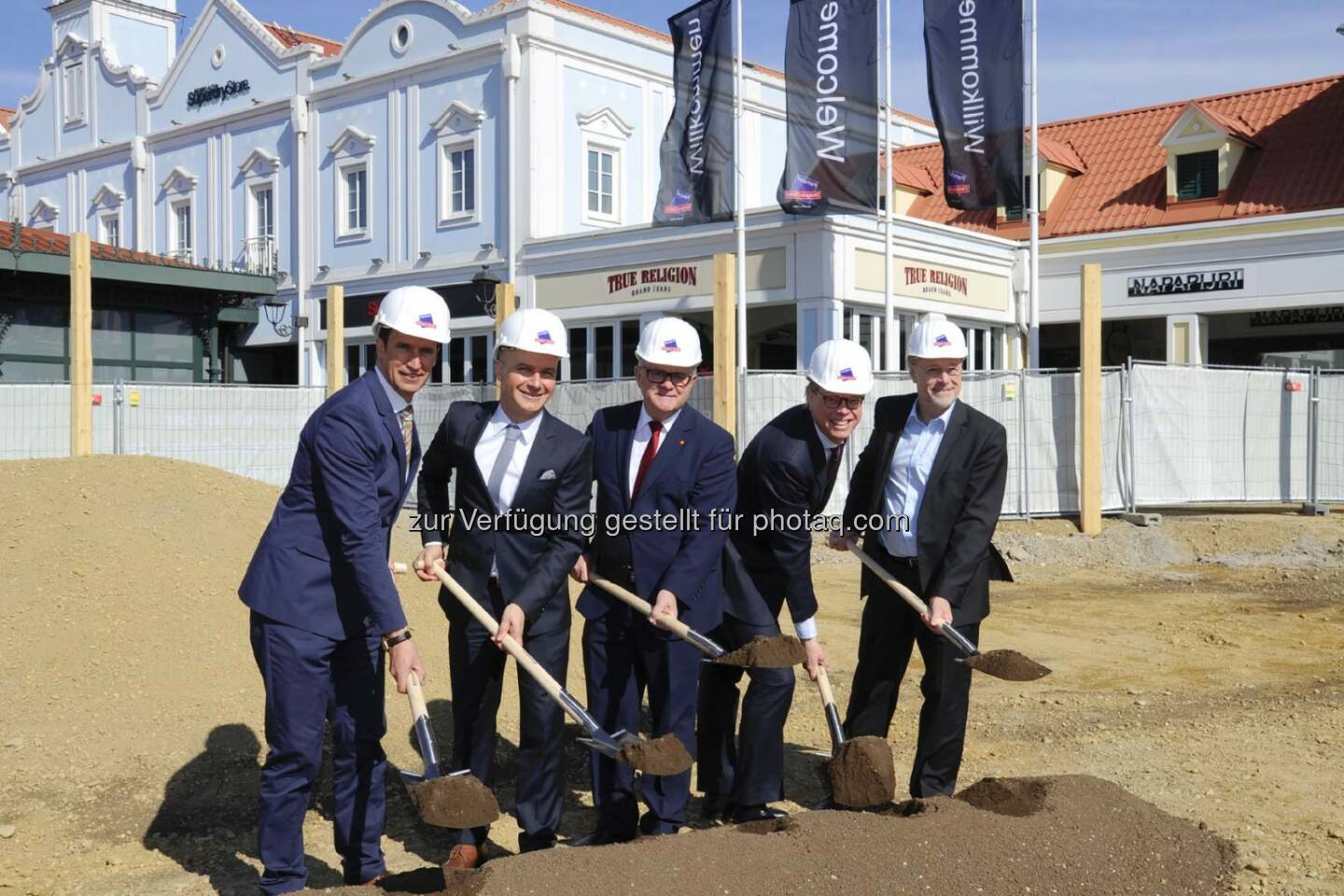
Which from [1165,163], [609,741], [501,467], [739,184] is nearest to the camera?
[609,741]

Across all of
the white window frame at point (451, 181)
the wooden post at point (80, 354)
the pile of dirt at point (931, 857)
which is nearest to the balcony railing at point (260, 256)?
the white window frame at point (451, 181)

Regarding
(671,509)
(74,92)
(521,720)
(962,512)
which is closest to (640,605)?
(671,509)

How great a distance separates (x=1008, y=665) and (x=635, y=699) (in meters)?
1.58

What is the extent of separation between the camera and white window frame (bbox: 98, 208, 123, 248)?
112 feet

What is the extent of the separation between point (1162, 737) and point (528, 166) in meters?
20.1

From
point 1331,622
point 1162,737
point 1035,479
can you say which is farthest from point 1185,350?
point 1162,737

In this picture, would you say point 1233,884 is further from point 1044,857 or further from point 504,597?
point 504,597

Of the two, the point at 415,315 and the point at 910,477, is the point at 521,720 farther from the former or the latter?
the point at 910,477

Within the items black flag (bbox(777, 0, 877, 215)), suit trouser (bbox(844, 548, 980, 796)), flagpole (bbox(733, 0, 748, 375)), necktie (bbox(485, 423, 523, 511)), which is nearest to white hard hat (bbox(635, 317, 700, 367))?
necktie (bbox(485, 423, 523, 511))

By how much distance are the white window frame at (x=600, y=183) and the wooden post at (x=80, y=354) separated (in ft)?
45.1

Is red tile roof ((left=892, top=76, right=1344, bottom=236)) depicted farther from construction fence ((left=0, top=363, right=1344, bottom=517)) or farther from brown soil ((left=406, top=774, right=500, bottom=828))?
brown soil ((left=406, top=774, right=500, bottom=828))

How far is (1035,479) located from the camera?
15070 millimetres

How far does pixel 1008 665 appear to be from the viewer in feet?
17.0

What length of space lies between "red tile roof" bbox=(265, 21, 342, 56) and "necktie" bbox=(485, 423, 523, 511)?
2941cm
